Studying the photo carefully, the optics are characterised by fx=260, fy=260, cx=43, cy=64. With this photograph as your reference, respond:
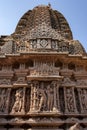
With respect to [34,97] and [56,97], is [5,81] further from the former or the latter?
[56,97]

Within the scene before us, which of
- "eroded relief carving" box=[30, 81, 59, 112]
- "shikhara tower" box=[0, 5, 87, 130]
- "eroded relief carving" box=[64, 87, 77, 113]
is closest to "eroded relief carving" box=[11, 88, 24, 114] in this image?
"shikhara tower" box=[0, 5, 87, 130]

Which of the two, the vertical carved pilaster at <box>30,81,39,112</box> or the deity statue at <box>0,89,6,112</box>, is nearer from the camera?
the vertical carved pilaster at <box>30,81,39,112</box>

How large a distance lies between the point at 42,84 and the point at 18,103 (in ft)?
3.40

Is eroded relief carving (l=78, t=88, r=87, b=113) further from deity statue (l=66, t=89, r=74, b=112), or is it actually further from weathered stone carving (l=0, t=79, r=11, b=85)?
weathered stone carving (l=0, t=79, r=11, b=85)

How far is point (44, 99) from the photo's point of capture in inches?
323

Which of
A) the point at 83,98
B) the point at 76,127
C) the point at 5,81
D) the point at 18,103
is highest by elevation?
the point at 5,81

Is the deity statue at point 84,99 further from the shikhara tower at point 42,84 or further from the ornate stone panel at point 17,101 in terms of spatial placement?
the ornate stone panel at point 17,101

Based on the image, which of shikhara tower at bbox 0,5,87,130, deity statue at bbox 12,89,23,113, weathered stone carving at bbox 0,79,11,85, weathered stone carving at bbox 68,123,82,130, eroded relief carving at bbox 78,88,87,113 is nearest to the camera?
weathered stone carving at bbox 68,123,82,130

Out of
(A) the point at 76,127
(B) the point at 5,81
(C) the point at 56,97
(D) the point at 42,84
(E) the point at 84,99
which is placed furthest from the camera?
(B) the point at 5,81

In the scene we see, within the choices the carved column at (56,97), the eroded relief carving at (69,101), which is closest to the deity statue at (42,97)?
the carved column at (56,97)

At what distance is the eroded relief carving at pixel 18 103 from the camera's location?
8016mm

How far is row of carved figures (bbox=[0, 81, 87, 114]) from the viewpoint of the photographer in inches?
316

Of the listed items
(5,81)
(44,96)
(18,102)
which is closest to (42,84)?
(44,96)

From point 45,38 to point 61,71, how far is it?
1.79 metres
